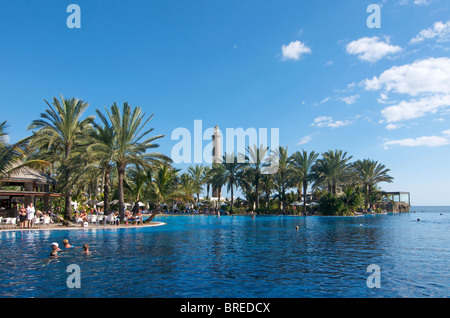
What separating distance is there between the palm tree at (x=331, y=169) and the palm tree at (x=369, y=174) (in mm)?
12245

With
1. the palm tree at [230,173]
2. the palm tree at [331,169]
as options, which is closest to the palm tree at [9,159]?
the palm tree at [230,173]

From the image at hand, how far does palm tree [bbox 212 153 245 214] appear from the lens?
56188 millimetres

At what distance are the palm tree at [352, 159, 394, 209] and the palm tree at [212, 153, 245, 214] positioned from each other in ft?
77.8

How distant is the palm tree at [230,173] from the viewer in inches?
2212

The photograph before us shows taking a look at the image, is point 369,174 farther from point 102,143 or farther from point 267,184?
point 102,143

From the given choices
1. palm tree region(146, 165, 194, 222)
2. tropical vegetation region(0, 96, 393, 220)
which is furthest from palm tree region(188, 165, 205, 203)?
palm tree region(146, 165, 194, 222)

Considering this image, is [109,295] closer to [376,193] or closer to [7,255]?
[7,255]

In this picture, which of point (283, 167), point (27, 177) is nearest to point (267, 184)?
point (283, 167)

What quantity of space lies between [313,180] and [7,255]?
4674cm

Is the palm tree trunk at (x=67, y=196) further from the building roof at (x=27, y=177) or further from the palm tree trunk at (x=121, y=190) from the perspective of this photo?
the palm tree trunk at (x=121, y=190)

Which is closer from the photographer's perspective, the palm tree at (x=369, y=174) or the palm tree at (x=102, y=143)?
the palm tree at (x=102, y=143)

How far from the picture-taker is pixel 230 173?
56906 mm

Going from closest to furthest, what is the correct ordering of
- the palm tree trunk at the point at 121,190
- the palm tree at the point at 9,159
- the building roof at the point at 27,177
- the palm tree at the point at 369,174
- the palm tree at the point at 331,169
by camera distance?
the palm tree at the point at 9,159 < the building roof at the point at 27,177 < the palm tree trunk at the point at 121,190 < the palm tree at the point at 331,169 < the palm tree at the point at 369,174
